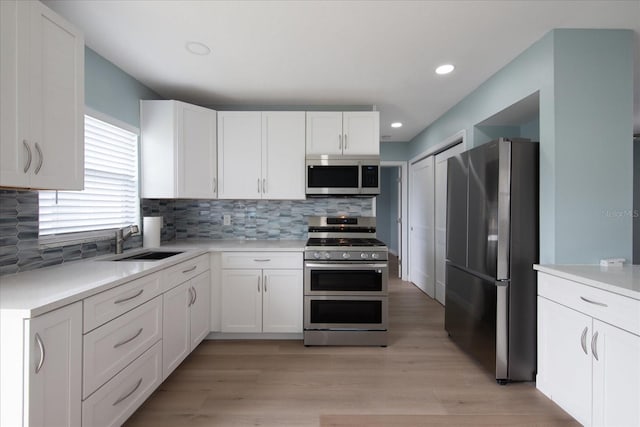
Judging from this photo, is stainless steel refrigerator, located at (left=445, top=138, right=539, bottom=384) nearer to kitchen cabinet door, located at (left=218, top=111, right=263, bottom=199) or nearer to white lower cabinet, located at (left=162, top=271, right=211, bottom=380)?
kitchen cabinet door, located at (left=218, top=111, right=263, bottom=199)

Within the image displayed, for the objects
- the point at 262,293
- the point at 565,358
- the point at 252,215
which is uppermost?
the point at 252,215

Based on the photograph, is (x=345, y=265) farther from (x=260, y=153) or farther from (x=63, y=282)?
(x=63, y=282)

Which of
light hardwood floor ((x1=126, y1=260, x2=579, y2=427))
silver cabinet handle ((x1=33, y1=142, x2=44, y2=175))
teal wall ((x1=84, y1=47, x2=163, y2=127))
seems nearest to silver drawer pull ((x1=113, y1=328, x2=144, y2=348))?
light hardwood floor ((x1=126, y1=260, x2=579, y2=427))

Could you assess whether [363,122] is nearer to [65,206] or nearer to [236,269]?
[236,269]

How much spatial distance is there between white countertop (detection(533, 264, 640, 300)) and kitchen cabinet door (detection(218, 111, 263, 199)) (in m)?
2.55

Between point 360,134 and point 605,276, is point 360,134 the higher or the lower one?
the higher one

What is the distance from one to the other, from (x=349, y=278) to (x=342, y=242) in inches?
15.8

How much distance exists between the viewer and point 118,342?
4.92 feet

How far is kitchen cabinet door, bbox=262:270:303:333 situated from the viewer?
2.72 m

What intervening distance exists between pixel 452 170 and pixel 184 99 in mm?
Answer: 2901

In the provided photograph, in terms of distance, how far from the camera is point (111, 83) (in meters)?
2.31

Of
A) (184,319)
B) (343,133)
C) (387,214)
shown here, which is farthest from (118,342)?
(387,214)

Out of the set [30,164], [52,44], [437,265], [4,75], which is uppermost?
[52,44]

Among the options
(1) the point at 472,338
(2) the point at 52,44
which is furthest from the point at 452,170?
Result: (2) the point at 52,44
